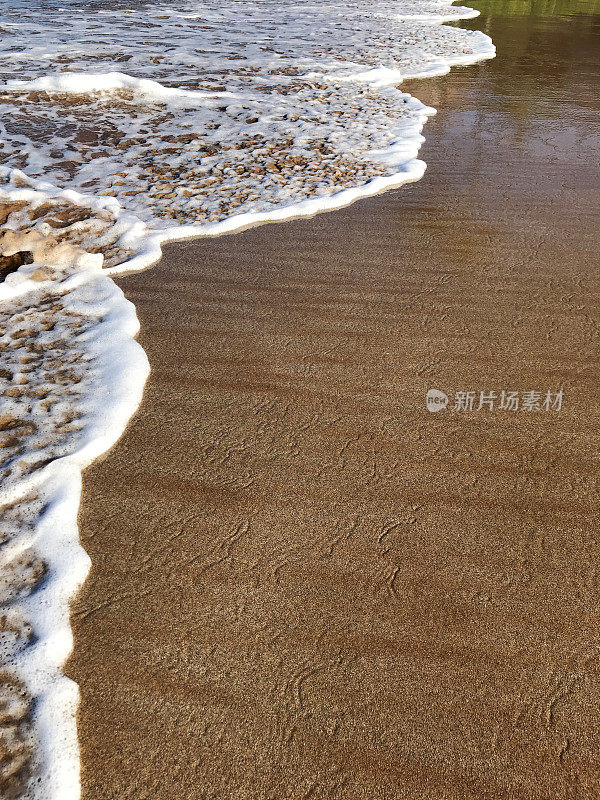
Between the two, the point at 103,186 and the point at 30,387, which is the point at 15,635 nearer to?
the point at 30,387

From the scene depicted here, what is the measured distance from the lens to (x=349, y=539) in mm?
1927

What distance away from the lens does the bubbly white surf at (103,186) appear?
1.82 m

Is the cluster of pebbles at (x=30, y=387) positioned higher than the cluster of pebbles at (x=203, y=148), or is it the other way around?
the cluster of pebbles at (x=203, y=148)

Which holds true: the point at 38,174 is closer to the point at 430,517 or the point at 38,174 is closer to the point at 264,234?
the point at 264,234

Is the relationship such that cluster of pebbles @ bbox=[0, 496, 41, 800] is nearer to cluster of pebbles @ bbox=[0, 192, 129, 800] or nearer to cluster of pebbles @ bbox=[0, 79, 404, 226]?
cluster of pebbles @ bbox=[0, 192, 129, 800]

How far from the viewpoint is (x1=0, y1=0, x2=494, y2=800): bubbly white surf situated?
71.5 inches

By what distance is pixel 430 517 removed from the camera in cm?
200
